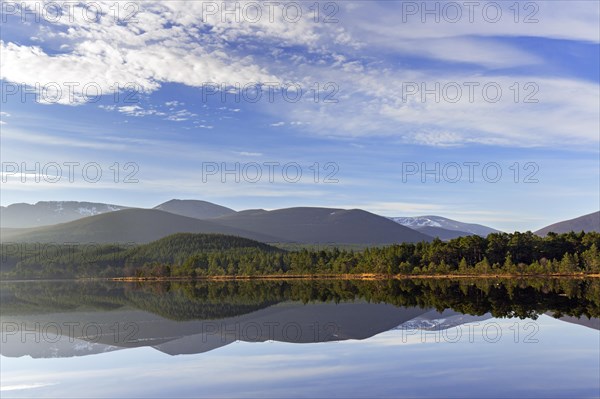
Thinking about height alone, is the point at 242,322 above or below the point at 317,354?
below

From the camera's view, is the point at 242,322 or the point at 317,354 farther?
the point at 242,322

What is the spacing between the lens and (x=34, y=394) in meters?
27.0

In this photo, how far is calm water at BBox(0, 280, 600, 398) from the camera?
87.8ft

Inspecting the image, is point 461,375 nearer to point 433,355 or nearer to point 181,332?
point 433,355

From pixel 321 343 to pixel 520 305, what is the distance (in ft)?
113

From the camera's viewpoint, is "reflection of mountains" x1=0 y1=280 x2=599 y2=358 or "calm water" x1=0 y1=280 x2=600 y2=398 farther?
"reflection of mountains" x1=0 y1=280 x2=599 y2=358

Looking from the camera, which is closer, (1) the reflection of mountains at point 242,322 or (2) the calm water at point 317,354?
(2) the calm water at point 317,354

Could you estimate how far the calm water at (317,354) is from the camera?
26750mm

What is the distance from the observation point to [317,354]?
35.3 meters

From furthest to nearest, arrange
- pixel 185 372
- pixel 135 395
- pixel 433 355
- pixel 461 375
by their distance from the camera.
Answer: pixel 433 355 < pixel 185 372 < pixel 461 375 < pixel 135 395

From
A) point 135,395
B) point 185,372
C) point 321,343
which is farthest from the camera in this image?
point 321,343

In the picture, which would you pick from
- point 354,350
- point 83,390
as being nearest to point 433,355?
point 354,350

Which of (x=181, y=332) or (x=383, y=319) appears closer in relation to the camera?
(x=181, y=332)

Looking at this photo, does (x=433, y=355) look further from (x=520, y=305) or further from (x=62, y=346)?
(x=520, y=305)
